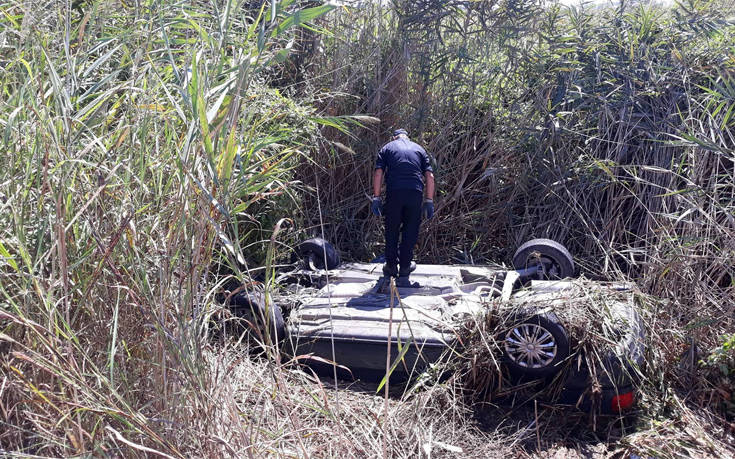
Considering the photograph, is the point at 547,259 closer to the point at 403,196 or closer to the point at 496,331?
the point at 403,196

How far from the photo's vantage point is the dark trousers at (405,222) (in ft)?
20.4

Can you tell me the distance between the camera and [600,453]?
389 centimetres

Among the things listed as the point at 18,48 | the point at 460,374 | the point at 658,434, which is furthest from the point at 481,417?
the point at 18,48

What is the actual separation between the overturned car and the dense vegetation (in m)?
0.29

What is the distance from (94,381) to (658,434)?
317 centimetres

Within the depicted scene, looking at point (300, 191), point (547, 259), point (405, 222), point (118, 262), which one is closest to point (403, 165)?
point (405, 222)

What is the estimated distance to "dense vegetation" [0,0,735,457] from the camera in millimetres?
2471

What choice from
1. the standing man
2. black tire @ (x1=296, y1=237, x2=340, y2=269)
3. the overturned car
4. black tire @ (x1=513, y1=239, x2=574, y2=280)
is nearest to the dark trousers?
the standing man

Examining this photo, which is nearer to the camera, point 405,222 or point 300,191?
point 405,222

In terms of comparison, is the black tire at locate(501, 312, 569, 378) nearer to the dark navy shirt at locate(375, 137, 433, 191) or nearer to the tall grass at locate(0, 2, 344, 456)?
the tall grass at locate(0, 2, 344, 456)

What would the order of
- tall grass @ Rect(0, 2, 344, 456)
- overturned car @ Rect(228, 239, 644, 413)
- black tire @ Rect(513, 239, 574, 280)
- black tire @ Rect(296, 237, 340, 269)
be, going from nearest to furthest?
tall grass @ Rect(0, 2, 344, 456), overturned car @ Rect(228, 239, 644, 413), black tire @ Rect(513, 239, 574, 280), black tire @ Rect(296, 237, 340, 269)

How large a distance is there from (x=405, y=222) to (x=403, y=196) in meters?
0.28

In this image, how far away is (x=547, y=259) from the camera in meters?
5.97

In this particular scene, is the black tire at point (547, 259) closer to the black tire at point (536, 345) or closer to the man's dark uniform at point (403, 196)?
the man's dark uniform at point (403, 196)
